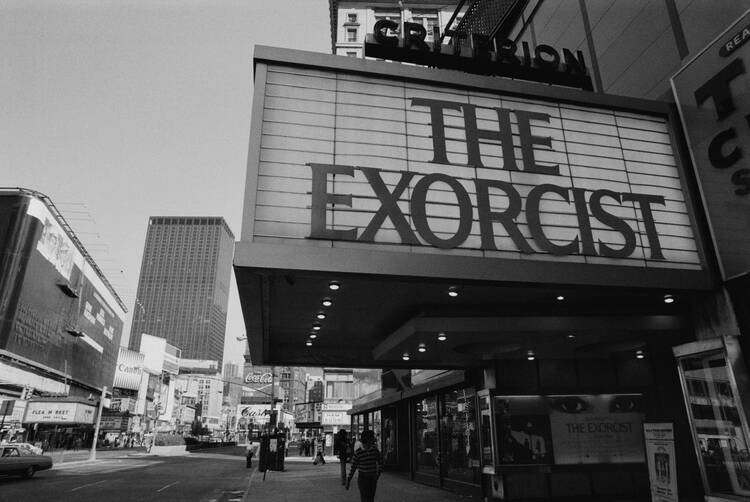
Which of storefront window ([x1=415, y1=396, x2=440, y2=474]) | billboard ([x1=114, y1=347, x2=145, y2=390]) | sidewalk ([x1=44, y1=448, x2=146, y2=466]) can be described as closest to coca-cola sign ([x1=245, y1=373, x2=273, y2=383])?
sidewalk ([x1=44, y1=448, x2=146, y2=466])

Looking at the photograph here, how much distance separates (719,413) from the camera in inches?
406

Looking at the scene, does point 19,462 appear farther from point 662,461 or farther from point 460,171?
point 662,461

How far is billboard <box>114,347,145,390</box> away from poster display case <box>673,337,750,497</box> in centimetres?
13807

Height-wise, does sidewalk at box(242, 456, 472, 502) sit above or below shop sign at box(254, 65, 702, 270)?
below

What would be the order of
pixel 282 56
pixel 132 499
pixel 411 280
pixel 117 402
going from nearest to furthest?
pixel 411 280 → pixel 282 56 → pixel 132 499 → pixel 117 402

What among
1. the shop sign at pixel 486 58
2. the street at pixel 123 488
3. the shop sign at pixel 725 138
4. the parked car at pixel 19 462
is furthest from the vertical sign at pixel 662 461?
the parked car at pixel 19 462

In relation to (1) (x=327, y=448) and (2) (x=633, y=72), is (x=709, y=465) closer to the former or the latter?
(2) (x=633, y=72)

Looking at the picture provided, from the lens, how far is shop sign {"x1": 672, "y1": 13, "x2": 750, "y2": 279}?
10.5m

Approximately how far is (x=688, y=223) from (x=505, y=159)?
467cm

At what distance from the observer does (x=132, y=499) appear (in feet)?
56.4

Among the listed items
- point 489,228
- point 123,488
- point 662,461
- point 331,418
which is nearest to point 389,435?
point 123,488

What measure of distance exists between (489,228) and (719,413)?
619 centimetres

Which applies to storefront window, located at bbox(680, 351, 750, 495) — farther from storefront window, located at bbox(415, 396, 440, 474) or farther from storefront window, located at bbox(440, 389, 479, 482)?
storefront window, located at bbox(415, 396, 440, 474)

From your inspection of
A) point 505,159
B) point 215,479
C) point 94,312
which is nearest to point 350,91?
point 505,159
